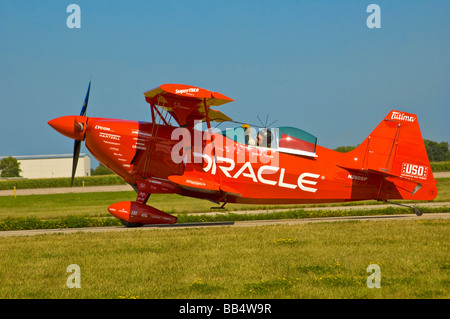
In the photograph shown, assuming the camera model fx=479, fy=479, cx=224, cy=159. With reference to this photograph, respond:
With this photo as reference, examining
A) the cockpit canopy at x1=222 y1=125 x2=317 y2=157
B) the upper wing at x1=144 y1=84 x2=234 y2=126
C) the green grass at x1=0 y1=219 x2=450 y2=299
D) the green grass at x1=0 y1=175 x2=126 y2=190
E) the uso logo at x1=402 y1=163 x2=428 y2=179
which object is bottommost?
the green grass at x1=0 y1=175 x2=126 y2=190

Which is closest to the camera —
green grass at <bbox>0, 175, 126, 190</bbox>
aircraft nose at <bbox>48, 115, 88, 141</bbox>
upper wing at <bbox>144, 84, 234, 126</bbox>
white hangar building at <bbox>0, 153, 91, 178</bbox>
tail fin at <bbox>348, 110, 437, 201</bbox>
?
upper wing at <bbox>144, 84, 234, 126</bbox>

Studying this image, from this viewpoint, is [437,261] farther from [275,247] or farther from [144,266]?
[144,266]

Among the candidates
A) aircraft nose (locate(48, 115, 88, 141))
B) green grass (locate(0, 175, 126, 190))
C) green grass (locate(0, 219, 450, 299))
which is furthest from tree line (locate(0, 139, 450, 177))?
green grass (locate(0, 219, 450, 299))

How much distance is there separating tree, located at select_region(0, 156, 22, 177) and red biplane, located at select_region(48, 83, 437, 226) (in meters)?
88.6

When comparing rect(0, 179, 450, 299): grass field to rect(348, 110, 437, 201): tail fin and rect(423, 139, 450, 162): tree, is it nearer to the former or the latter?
rect(348, 110, 437, 201): tail fin

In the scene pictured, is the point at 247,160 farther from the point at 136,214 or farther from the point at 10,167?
the point at 10,167

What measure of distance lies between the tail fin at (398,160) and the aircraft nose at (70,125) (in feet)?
29.2

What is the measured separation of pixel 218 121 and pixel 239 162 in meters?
2.18

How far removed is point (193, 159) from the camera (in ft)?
50.0

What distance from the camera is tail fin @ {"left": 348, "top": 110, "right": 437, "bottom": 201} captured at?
15.4 m

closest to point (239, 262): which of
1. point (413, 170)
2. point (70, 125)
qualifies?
point (70, 125)

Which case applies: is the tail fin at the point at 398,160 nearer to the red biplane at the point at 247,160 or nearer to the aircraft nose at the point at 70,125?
the red biplane at the point at 247,160

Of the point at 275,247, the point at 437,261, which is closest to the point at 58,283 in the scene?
the point at 275,247
